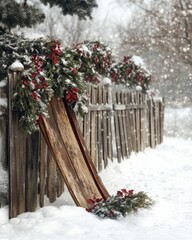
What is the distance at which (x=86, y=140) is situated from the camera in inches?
259

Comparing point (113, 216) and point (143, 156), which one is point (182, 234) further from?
point (143, 156)

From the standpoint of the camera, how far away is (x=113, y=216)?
4.50 m

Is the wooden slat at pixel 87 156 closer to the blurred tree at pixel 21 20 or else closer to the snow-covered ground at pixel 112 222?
the snow-covered ground at pixel 112 222

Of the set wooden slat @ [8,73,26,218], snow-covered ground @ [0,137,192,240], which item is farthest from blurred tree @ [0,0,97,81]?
snow-covered ground @ [0,137,192,240]

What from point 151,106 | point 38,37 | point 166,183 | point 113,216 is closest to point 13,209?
point 113,216

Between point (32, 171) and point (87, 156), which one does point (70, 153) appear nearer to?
point (87, 156)

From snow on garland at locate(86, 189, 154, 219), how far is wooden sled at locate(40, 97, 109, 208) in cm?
18

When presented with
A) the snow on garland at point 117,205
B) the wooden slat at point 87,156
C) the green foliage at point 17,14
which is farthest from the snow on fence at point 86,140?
the green foliage at point 17,14

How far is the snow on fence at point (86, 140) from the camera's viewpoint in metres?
4.44

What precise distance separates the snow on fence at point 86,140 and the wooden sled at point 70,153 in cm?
24

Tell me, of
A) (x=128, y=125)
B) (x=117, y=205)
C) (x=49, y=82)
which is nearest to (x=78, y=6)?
(x=49, y=82)

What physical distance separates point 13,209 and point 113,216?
1110mm

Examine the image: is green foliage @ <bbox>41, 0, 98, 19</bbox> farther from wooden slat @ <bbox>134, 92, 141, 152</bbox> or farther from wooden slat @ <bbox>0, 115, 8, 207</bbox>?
wooden slat @ <bbox>134, 92, 141, 152</bbox>

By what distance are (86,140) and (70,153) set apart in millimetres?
1665
